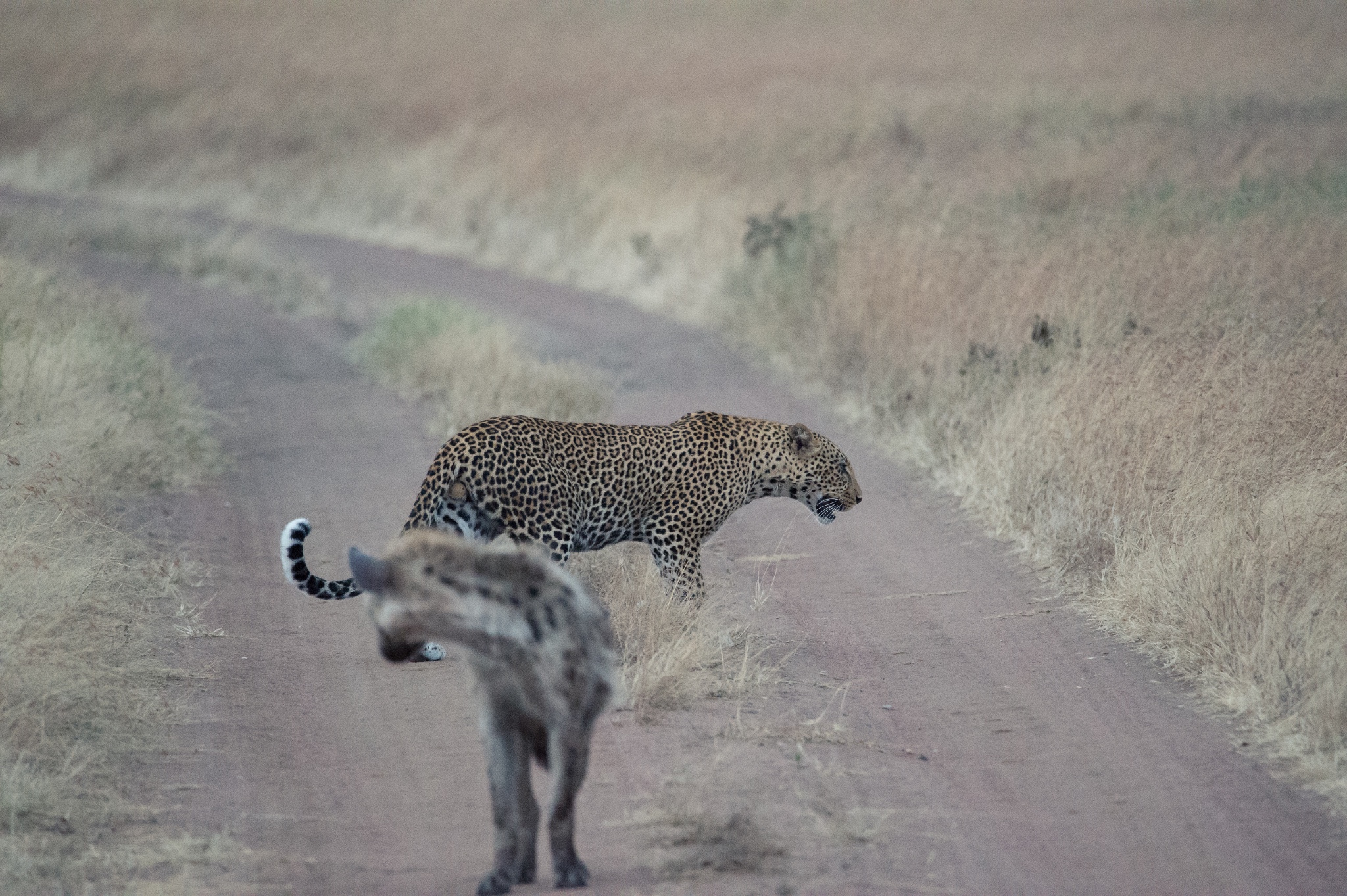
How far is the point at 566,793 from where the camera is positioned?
4.64 metres

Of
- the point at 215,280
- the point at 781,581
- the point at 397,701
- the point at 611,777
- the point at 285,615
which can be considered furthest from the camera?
the point at 215,280

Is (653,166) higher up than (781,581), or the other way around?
(653,166)

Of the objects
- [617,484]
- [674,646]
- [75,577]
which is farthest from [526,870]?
[75,577]

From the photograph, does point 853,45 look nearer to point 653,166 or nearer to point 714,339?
point 653,166

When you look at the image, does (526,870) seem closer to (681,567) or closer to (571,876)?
(571,876)

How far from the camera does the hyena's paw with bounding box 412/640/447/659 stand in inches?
274

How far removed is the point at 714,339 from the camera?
16.0 m

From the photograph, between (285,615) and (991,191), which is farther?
(991,191)

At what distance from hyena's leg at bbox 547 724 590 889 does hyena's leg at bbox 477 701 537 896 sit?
0.10 meters

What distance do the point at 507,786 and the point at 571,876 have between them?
0.33 meters

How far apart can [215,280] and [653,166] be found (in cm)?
712

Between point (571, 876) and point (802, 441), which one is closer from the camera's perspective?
point (571, 876)

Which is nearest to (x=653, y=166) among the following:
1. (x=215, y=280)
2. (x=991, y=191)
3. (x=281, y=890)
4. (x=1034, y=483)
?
(x=215, y=280)

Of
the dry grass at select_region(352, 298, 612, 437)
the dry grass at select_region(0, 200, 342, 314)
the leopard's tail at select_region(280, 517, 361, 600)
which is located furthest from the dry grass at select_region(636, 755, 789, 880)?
the dry grass at select_region(0, 200, 342, 314)
